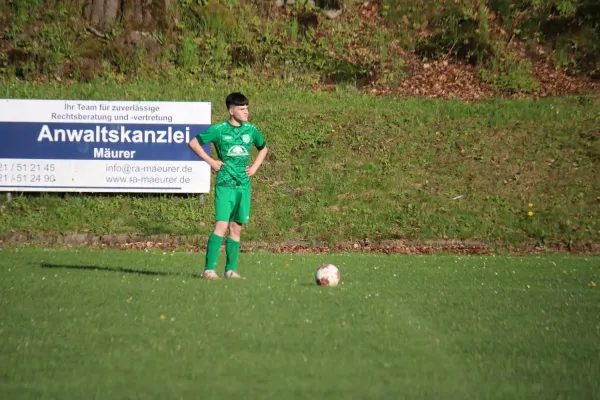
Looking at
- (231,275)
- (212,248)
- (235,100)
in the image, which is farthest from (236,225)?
(235,100)

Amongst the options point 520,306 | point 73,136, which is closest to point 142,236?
point 73,136

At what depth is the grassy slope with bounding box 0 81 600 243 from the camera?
19.9 metres

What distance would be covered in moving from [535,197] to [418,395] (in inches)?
625

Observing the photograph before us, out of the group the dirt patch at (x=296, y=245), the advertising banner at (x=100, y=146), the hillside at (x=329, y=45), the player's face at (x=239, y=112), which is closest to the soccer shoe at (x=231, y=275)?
the player's face at (x=239, y=112)

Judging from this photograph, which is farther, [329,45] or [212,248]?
[329,45]

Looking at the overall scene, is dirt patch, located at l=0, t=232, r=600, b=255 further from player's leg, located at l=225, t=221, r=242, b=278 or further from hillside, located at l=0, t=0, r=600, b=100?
hillside, located at l=0, t=0, r=600, b=100

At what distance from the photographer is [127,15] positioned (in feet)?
89.5

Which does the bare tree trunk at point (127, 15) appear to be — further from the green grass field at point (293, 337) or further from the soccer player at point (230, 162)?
the soccer player at point (230, 162)

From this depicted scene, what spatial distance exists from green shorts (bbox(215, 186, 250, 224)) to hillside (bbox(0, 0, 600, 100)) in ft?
47.8

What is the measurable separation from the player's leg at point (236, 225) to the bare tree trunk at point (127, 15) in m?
16.8

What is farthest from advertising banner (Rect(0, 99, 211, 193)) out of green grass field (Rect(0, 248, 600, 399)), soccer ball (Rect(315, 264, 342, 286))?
soccer ball (Rect(315, 264, 342, 286))

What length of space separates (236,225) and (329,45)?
1701cm

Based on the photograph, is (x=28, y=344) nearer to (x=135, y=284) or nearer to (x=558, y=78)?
(x=135, y=284)

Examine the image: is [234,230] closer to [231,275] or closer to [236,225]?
[236,225]
